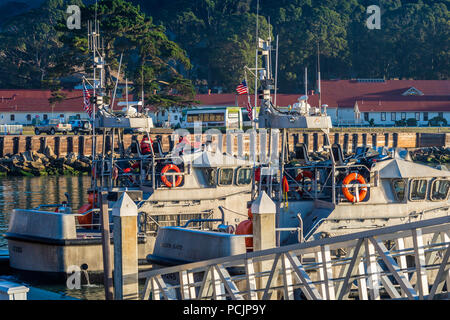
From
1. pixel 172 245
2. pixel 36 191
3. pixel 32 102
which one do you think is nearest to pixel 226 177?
pixel 172 245

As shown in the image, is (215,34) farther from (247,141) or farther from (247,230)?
Answer: (247,230)

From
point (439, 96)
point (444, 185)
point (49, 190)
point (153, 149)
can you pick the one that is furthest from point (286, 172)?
point (439, 96)

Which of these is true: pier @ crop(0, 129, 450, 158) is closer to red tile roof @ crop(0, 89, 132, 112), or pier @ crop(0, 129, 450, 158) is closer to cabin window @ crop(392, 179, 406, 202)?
red tile roof @ crop(0, 89, 132, 112)

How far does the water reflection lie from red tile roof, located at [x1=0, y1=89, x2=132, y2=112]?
34884 millimetres

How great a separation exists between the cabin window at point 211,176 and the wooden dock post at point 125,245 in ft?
31.3

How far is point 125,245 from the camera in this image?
14203 mm

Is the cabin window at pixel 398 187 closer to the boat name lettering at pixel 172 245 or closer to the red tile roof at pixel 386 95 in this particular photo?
the boat name lettering at pixel 172 245

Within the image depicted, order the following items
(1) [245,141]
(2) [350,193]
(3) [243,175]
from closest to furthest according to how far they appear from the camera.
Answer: (2) [350,193] → (3) [243,175] → (1) [245,141]

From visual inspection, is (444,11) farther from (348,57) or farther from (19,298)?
(19,298)

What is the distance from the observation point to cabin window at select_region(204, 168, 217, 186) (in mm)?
23844

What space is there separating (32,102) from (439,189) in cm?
7251

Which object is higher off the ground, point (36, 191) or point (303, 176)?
point (303, 176)

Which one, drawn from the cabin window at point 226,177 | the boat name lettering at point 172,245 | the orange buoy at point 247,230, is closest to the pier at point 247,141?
the cabin window at point 226,177

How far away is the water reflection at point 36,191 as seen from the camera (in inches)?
1535
